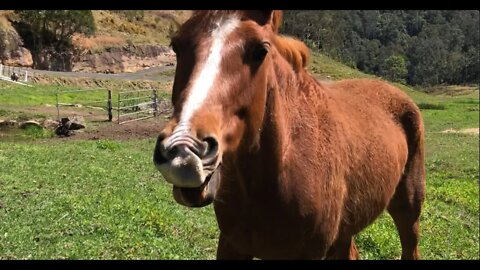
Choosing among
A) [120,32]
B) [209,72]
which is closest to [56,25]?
[120,32]

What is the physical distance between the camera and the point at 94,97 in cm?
2819

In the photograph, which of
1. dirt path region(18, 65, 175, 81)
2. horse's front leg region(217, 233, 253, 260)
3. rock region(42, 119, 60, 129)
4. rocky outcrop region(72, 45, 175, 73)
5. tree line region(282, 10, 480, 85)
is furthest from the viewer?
tree line region(282, 10, 480, 85)

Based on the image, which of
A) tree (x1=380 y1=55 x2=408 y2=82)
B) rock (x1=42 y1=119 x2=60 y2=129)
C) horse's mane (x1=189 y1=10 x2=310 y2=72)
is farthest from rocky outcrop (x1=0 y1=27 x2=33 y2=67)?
tree (x1=380 y1=55 x2=408 y2=82)

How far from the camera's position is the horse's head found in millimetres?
2066

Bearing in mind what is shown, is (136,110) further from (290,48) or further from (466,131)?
(290,48)

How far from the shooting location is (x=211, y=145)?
218 centimetres

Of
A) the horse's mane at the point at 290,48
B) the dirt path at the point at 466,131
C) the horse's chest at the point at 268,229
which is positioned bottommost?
the dirt path at the point at 466,131

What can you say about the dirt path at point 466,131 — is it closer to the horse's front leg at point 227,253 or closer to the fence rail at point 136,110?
the fence rail at point 136,110

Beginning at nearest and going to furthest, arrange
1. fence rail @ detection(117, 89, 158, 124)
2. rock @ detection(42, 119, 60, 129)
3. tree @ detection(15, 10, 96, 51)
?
rock @ detection(42, 119, 60, 129), fence rail @ detection(117, 89, 158, 124), tree @ detection(15, 10, 96, 51)

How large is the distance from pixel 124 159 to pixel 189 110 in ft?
35.1

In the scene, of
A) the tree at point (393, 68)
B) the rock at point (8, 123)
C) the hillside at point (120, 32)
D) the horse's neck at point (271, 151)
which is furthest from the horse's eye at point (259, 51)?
the tree at point (393, 68)

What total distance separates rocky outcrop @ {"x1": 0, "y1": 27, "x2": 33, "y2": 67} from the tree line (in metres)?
40.4

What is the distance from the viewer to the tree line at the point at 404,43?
293ft

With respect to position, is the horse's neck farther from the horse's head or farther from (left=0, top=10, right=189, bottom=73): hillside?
(left=0, top=10, right=189, bottom=73): hillside
